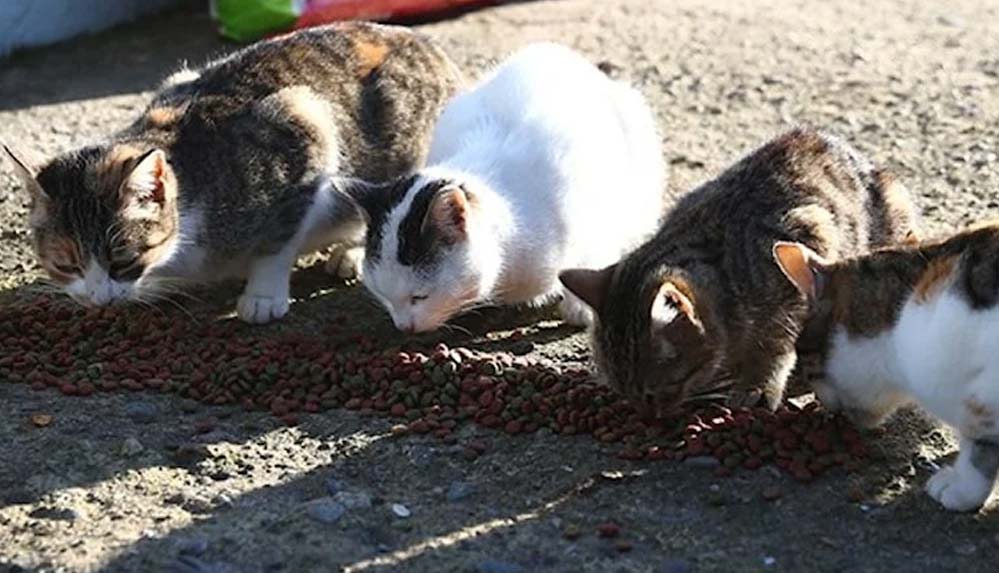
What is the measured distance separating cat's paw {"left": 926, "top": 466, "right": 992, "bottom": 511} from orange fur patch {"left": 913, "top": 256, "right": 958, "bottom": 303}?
1.48ft

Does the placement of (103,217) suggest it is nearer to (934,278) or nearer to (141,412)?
(141,412)

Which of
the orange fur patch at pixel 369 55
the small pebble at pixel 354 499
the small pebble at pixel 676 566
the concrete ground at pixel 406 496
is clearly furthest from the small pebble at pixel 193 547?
the orange fur patch at pixel 369 55

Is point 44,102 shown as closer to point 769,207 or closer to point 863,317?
point 769,207

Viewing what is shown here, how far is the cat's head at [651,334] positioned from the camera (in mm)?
4711

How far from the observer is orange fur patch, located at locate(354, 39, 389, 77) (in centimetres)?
621

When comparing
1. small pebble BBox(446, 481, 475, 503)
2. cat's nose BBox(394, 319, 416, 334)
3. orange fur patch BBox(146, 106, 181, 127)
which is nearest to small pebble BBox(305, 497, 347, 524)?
small pebble BBox(446, 481, 475, 503)

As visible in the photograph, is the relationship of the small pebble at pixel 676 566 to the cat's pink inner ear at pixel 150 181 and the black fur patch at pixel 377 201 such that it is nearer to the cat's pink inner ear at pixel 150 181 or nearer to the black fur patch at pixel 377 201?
the black fur patch at pixel 377 201

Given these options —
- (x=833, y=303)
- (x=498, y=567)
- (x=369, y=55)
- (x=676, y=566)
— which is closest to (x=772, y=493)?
(x=676, y=566)

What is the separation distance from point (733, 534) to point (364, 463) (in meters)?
1.06

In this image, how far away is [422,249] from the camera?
17.7 ft

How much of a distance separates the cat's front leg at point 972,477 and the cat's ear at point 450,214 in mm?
1761

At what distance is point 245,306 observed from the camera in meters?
5.74

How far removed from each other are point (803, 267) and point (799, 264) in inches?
0.5

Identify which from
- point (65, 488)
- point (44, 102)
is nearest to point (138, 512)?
point (65, 488)
